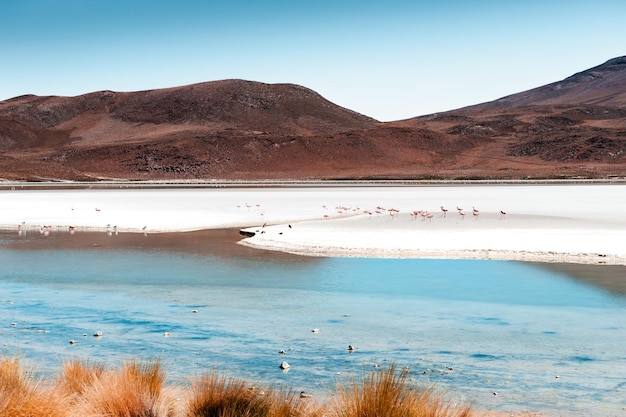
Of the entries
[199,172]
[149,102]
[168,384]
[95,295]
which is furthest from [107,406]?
[149,102]

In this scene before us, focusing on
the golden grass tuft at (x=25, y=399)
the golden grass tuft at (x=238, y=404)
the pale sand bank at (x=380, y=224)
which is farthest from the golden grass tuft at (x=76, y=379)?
the pale sand bank at (x=380, y=224)

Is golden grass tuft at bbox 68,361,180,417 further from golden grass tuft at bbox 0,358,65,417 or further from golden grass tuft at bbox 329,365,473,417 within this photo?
golden grass tuft at bbox 329,365,473,417

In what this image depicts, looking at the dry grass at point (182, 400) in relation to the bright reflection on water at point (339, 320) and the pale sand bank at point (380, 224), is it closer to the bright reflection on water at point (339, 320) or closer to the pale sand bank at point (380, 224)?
the bright reflection on water at point (339, 320)

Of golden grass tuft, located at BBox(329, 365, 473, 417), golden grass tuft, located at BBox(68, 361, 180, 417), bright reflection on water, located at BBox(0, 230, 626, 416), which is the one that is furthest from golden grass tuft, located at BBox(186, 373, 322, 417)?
bright reflection on water, located at BBox(0, 230, 626, 416)

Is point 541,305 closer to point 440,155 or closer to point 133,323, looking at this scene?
point 133,323

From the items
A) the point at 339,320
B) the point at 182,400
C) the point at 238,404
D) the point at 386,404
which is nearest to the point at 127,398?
the point at 182,400
